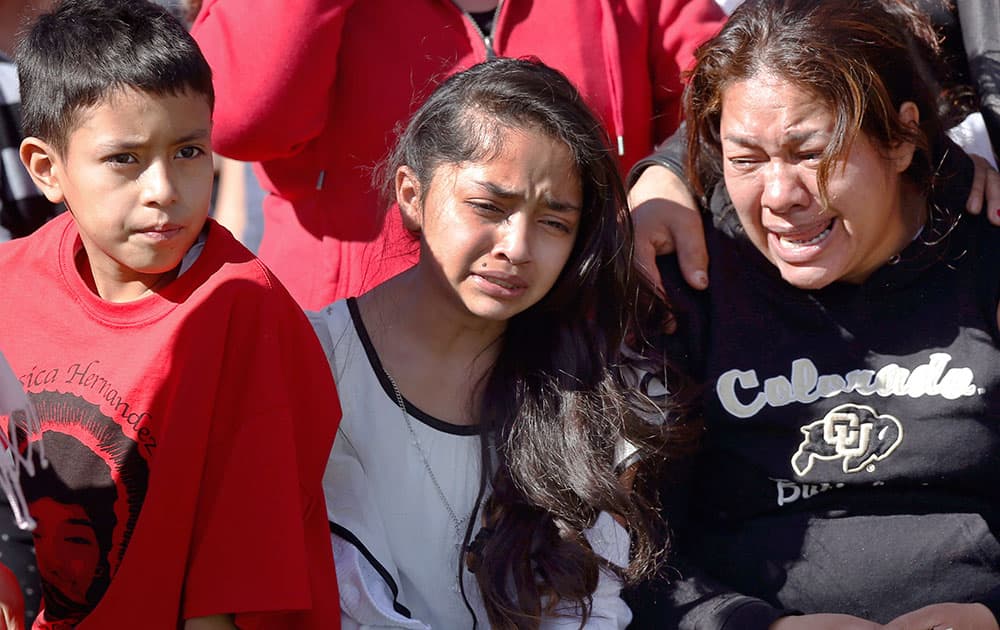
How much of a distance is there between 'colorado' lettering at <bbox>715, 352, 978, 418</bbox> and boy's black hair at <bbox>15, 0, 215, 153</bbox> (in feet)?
3.41

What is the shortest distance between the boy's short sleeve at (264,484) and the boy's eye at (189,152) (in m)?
0.23

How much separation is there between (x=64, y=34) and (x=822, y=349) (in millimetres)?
1368

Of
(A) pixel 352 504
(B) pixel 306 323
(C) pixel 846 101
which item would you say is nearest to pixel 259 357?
(B) pixel 306 323

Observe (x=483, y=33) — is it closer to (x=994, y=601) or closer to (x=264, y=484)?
(x=264, y=484)

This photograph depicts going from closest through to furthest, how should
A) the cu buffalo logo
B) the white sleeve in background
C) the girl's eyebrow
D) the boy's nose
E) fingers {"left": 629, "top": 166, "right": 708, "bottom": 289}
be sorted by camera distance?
the boy's nose < the girl's eyebrow < the cu buffalo logo < fingers {"left": 629, "top": 166, "right": 708, "bottom": 289} < the white sleeve in background

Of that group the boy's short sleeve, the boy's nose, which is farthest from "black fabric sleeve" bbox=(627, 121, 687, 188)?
the boy's nose

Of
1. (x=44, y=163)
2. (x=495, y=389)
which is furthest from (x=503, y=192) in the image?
(x=44, y=163)

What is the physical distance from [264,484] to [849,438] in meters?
1.02

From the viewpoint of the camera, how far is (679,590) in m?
2.52

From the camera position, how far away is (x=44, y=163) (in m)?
2.20

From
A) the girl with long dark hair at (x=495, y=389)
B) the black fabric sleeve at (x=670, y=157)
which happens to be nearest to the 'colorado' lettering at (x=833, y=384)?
the girl with long dark hair at (x=495, y=389)

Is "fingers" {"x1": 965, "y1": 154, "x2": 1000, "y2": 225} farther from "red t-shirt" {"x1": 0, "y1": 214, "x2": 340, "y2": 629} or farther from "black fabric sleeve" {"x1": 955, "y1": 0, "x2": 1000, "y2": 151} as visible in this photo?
"red t-shirt" {"x1": 0, "y1": 214, "x2": 340, "y2": 629}

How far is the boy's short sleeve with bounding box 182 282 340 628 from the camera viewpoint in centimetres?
210

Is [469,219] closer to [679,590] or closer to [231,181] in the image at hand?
Answer: [679,590]
